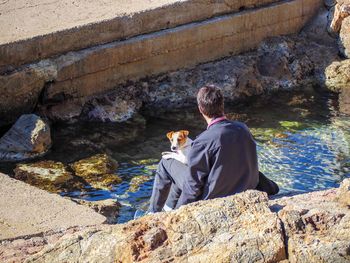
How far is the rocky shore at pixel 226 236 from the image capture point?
4.12m

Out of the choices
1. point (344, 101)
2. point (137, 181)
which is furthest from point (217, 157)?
point (344, 101)

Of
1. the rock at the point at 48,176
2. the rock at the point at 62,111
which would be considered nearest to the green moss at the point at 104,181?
the rock at the point at 48,176

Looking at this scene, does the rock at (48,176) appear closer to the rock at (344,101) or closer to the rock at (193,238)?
the rock at (193,238)

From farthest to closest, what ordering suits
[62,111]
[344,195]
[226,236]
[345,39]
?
[345,39]
[62,111]
[344,195]
[226,236]

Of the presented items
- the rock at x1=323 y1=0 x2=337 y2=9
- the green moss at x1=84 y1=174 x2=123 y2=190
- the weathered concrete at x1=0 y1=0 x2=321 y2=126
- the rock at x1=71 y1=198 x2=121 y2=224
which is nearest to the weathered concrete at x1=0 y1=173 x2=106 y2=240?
the rock at x1=71 y1=198 x2=121 y2=224

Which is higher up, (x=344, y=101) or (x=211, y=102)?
(x=211, y=102)

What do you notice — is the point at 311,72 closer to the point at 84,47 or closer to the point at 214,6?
the point at 214,6

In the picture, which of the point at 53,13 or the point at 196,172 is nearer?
the point at 196,172

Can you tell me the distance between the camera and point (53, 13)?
11125mm

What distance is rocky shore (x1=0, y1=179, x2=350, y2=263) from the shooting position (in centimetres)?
412

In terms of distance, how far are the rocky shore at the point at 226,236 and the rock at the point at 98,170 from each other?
13.4 ft

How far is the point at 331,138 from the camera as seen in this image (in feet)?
33.1

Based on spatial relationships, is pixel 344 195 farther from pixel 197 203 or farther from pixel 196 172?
pixel 196 172

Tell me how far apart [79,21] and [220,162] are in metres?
5.35
